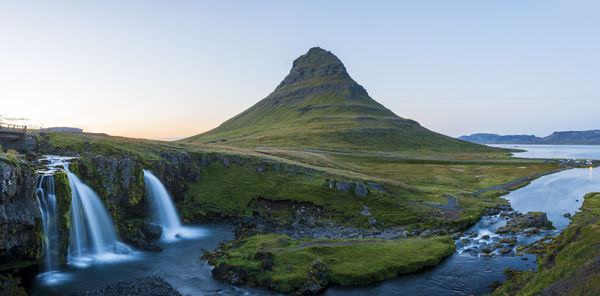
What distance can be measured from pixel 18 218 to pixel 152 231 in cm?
1791

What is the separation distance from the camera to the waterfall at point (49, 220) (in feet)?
122

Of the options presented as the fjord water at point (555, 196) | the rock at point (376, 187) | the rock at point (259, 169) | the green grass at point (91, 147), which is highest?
the green grass at point (91, 147)

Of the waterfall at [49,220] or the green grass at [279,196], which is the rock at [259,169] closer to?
the green grass at [279,196]

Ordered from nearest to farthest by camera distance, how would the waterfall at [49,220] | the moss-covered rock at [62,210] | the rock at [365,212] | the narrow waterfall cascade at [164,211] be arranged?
the waterfall at [49,220]
the moss-covered rock at [62,210]
the narrow waterfall cascade at [164,211]
the rock at [365,212]

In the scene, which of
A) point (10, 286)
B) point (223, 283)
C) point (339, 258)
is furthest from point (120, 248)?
point (339, 258)

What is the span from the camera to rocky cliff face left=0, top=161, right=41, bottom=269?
32.8 meters

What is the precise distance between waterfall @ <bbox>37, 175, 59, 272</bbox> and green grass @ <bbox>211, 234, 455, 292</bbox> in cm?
1838

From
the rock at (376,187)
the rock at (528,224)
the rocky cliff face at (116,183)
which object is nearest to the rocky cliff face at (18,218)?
the rocky cliff face at (116,183)

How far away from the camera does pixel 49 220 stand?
125 feet

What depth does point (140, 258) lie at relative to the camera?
136ft

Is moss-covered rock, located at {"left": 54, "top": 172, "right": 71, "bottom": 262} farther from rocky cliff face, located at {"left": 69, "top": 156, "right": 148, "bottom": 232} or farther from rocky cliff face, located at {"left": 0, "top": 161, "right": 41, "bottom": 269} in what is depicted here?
rocky cliff face, located at {"left": 69, "top": 156, "right": 148, "bottom": 232}

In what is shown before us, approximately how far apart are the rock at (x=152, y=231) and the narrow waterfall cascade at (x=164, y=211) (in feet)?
4.12

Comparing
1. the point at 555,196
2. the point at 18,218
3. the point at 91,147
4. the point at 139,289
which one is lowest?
the point at 139,289

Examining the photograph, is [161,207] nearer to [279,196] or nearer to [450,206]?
[279,196]
